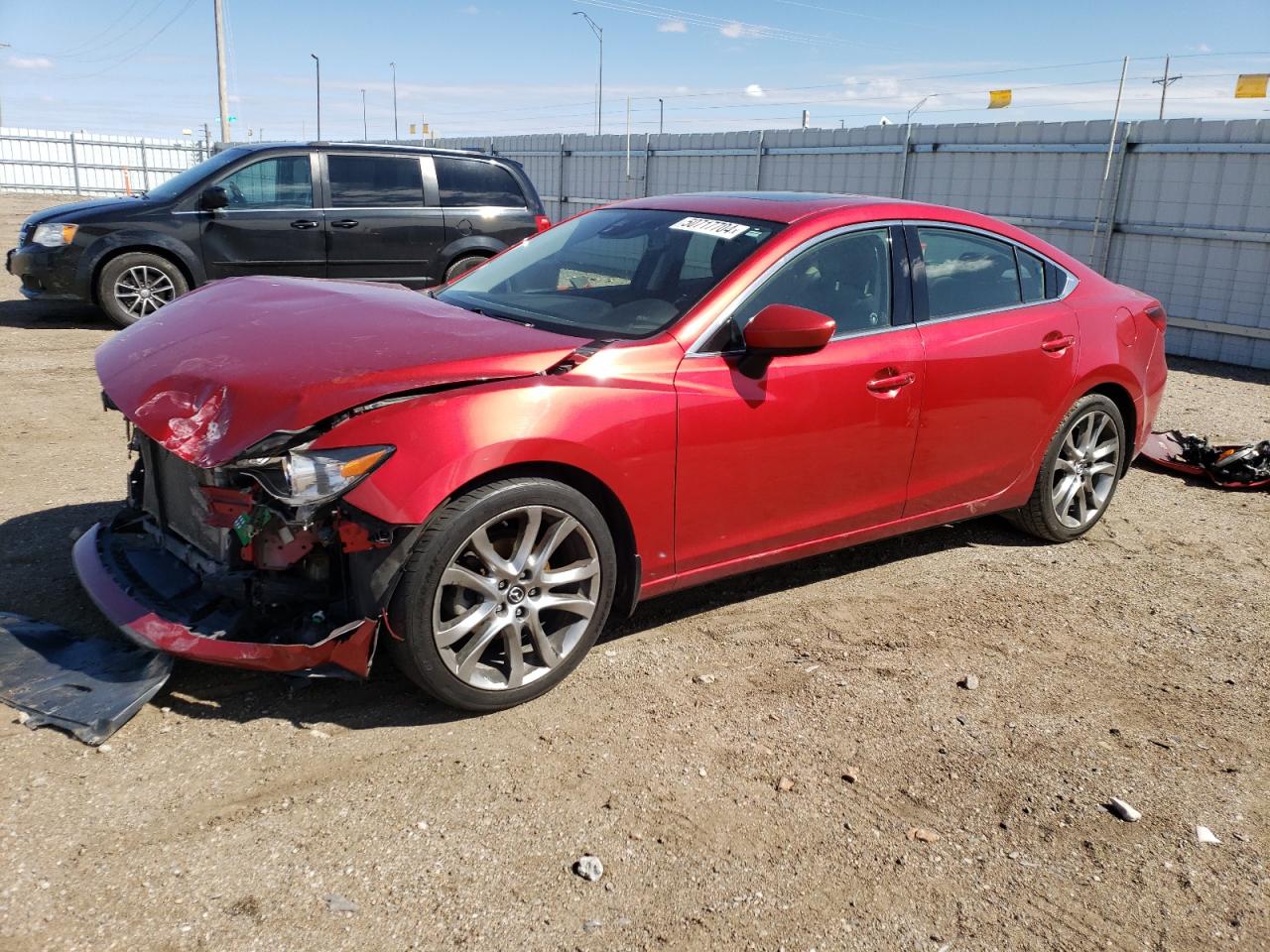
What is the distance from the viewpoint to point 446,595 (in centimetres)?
333

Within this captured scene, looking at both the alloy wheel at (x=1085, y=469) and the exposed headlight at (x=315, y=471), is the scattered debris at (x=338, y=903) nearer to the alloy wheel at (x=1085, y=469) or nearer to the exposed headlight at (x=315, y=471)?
the exposed headlight at (x=315, y=471)

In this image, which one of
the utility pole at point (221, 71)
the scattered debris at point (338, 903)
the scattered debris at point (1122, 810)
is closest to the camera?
the scattered debris at point (338, 903)

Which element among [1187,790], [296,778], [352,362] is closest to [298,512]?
[352,362]

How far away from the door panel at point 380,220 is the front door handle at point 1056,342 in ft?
23.3

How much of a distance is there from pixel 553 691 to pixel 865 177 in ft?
42.0

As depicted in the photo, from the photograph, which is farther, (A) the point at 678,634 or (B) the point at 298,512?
(A) the point at 678,634

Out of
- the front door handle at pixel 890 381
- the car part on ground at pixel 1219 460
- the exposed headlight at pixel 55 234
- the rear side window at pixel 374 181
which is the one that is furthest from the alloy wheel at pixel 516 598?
the exposed headlight at pixel 55 234

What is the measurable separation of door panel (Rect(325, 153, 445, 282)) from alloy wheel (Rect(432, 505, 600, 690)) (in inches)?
301

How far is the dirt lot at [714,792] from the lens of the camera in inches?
103

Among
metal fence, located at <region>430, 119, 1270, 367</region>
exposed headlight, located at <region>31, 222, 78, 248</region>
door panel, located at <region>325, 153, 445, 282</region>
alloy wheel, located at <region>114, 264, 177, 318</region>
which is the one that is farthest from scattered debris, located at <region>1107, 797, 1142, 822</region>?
exposed headlight, located at <region>31, 222, 78, 248</region>

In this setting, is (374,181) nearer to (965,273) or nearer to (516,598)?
(965,273)

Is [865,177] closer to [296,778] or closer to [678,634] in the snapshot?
[678,634]

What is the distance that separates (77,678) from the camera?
Answer: 3373 mm

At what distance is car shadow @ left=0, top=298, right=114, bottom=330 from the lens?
422 inches
